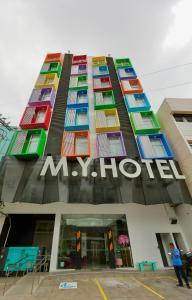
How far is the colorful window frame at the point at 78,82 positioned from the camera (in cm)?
1821

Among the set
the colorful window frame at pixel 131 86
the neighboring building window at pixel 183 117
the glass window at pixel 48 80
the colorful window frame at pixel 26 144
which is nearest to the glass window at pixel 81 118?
the colorful window frame at pixel 26 144

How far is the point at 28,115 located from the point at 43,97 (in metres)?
3.33

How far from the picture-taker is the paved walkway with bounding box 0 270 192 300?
5.67 meters

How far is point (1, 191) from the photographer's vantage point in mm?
8984

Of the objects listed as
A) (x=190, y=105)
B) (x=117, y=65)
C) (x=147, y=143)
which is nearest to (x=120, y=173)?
(x=147, y=143)

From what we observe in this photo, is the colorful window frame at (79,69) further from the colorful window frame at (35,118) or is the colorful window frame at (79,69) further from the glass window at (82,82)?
the colorful window frame at (35,118)

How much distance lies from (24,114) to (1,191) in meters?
7.60

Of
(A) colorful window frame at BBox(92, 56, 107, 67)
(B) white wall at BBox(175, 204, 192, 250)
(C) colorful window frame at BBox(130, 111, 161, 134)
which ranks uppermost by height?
(A) colorful window frame at BBox(92, 56, 107, 67)

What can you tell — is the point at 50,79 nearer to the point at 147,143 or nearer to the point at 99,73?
the point at 99,73

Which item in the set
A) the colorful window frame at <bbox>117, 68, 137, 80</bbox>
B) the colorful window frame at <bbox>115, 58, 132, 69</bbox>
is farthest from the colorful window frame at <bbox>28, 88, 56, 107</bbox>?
the colorful window frame at <bbox>115, 58, 132, 69</bbox>

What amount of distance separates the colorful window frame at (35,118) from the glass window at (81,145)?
294 centimetres

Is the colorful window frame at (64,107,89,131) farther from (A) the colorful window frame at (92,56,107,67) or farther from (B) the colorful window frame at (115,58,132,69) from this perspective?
(A) the colorful window frame at (92,56,107,67)

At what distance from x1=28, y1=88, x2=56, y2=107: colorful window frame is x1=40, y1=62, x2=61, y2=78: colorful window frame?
3703 millimetres

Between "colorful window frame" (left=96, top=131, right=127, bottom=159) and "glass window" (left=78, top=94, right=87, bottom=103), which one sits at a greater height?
"glass window" (left=78, top=94, right=87, bottom=103)
